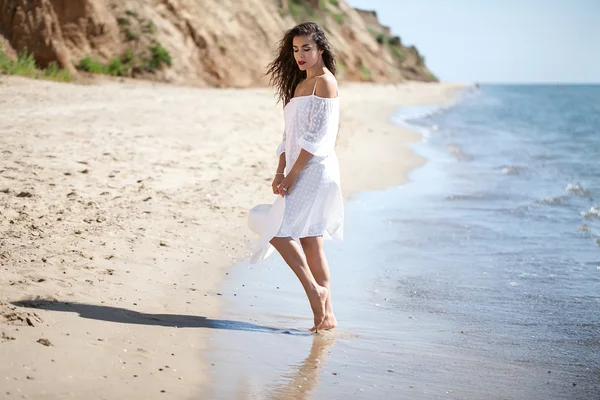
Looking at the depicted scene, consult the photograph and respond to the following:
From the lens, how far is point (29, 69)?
49.0 feet

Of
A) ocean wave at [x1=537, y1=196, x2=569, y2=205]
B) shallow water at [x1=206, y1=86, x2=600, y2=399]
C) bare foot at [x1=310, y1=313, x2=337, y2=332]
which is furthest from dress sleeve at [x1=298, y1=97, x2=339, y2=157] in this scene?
ocean wave at [x1=537, y1=196, x2=569, y2=205]

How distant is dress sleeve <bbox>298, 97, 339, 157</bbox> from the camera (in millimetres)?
4199

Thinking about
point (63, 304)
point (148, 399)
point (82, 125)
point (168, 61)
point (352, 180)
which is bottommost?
point (168, 61)

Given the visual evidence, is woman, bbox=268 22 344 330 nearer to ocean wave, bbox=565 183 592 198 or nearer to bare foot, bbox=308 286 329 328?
bare foot, bbox=308 286 329 328

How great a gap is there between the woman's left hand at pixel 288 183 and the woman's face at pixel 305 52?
619 millimetres

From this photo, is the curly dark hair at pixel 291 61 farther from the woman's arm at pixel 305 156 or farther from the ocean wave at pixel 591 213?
the ocean wave at pixel 591 213

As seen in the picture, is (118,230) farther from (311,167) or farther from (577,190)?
(577,190)

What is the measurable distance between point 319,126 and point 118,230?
2.28 metres

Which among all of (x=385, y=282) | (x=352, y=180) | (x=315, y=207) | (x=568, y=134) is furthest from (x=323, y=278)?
(x=568, y=134)

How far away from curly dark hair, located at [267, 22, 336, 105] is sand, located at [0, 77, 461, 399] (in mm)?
1422

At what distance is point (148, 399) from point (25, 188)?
3.82m

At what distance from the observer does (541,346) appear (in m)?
4.26

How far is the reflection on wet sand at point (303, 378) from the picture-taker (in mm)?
3315

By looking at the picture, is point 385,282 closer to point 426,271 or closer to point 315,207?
point 426,271
